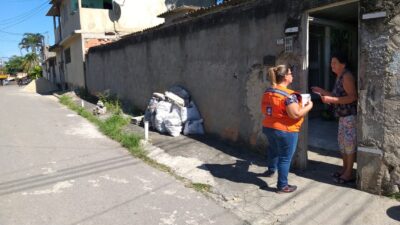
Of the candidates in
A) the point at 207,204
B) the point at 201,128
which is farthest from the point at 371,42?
the point at 201,128

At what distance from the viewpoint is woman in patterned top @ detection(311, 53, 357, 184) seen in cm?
481

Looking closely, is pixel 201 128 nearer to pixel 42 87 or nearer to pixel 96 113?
pixel 96 113

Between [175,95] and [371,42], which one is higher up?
[371,42]

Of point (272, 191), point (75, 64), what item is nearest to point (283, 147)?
point (272, 191)

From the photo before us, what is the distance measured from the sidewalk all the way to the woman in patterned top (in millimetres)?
414

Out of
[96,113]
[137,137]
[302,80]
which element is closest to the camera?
[302,80]

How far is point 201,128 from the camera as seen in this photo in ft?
27.7

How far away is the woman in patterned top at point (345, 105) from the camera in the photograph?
15.8 feet

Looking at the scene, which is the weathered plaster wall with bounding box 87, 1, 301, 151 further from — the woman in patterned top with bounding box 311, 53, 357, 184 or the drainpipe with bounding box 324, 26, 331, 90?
the drainpipe with bounding box 324, 26, 331, 90

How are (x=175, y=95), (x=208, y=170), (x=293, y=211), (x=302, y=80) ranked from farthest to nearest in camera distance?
(x=175, y=95), (x=208, y=170), (x=302, y=80), (x=293, y=211)

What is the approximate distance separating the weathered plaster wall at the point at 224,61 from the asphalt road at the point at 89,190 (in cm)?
190

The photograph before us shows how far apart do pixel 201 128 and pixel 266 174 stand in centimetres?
303

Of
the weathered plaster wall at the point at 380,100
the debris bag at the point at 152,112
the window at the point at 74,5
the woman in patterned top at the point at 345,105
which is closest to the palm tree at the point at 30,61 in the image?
the window at the point at 74,5

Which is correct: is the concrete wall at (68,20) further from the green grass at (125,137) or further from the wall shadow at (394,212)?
the wall shadow at (394,212)
